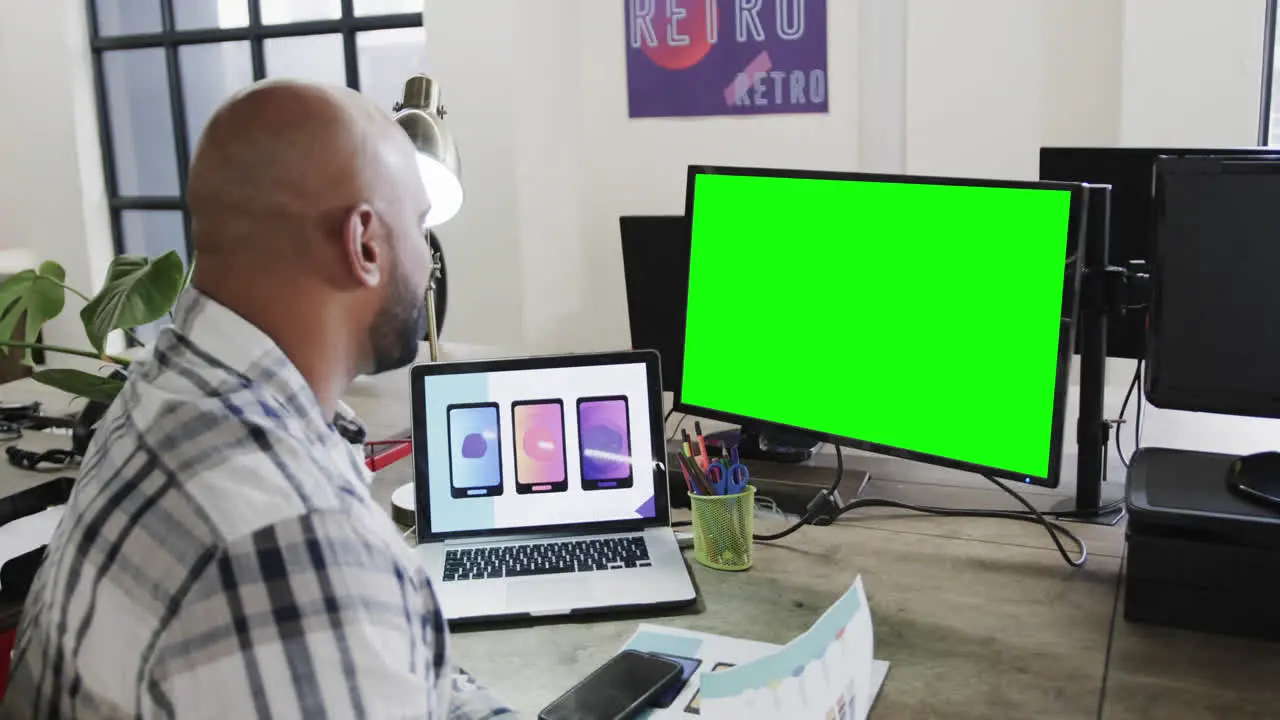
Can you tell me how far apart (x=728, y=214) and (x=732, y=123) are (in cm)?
163

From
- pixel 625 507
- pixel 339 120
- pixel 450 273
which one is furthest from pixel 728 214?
pixel 450 273

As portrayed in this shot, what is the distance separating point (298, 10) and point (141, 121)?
87cm

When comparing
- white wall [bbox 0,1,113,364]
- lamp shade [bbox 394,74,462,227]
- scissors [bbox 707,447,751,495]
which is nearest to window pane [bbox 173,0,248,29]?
white wall [bbox 0,1,113,364]

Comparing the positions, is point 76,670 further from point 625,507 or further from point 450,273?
point 450,273

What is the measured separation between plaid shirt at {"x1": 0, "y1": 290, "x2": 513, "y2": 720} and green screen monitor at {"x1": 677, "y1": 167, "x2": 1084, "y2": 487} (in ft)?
2.29

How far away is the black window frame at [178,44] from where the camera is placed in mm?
3650

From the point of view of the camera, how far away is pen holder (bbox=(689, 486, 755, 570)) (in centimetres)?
133

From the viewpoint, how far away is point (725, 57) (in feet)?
9.83

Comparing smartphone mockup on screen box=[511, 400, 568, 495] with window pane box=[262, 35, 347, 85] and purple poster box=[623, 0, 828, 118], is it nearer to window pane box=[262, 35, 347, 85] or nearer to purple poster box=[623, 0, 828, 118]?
purple poster box=[623, 0, 828, 118]

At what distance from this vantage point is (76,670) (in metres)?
0.74

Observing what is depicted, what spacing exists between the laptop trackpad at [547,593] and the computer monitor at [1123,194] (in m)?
0.83

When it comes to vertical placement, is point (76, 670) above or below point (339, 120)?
below

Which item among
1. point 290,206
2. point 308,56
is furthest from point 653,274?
point 308,56

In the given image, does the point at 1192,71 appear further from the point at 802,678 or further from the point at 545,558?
the point at 802,678
